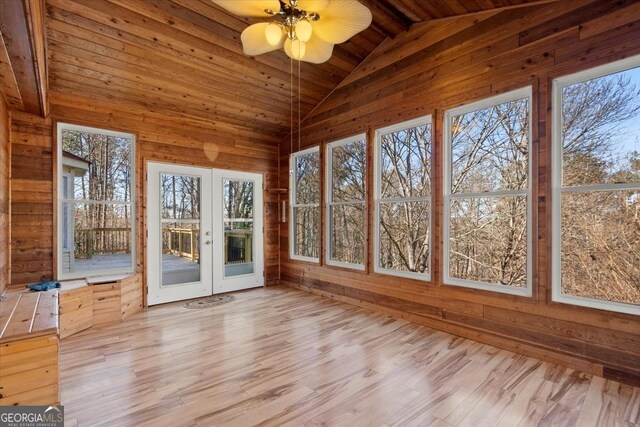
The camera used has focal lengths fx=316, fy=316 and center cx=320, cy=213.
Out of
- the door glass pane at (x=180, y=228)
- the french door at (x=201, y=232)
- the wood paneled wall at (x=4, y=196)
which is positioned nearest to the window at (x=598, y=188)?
the french door at (x=201, y=232)

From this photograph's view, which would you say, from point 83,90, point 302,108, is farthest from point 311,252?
point 83,90

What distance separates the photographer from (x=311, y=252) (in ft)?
18.5

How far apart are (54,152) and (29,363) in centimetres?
304

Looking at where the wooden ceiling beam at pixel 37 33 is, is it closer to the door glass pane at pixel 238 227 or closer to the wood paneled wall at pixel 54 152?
the wood paneled wall at pixel 54 152

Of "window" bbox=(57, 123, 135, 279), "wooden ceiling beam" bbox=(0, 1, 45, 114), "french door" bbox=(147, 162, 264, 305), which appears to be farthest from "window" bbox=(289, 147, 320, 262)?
"wooden ceiling beam" bbox=(0, 1, 45, 114)

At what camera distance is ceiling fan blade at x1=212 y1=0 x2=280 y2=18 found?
2188 millimetres

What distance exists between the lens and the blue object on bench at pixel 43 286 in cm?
346

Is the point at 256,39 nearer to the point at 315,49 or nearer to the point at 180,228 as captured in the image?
the point at 315,49

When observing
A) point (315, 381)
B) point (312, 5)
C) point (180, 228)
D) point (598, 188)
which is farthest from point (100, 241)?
point (598, 188)

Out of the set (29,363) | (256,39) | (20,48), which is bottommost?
(29,363)

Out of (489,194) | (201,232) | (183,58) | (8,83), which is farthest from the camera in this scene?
(201,232)

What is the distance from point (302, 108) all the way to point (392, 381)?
433 centimetres

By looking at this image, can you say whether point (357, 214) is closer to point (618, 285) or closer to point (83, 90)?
point (618, 285)

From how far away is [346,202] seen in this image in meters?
4.97
